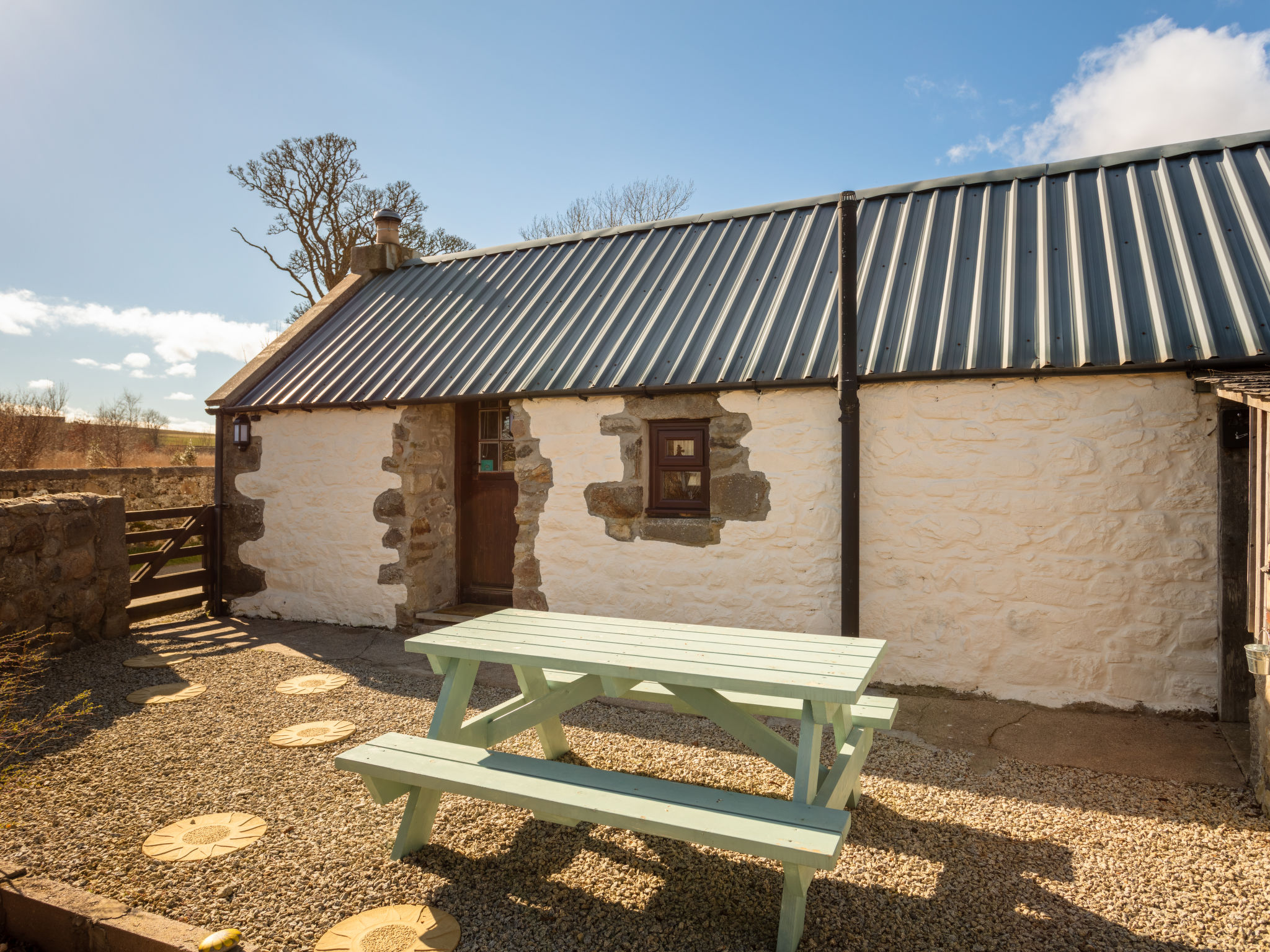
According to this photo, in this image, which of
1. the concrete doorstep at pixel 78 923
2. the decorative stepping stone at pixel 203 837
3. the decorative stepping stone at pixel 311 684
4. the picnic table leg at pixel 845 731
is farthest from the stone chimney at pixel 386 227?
the picnic table leg at pixel 845 731

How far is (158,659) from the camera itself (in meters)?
5.94

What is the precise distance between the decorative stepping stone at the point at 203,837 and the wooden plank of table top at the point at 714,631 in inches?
56.1

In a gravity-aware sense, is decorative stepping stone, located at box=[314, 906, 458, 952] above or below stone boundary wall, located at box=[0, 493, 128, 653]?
below

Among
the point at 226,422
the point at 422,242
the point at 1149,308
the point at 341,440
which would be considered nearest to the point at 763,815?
the point at 1149,308

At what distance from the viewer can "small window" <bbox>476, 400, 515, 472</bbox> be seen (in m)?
7.45

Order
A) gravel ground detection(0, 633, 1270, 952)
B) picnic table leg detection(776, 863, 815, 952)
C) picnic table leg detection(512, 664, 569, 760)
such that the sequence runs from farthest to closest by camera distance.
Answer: picnic table leg detection(512, 664, 569, 760), gravel ground detection(0, 633, 1270, 952), picnic table leg detection(776, 863, 815, 952)

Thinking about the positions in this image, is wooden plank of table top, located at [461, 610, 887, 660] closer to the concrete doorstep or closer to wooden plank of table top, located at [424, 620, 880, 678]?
wooden plank of table top, located at [424, 620, 880, 678]

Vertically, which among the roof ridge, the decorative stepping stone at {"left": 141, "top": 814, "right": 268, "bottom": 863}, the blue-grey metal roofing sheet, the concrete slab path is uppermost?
the roof ridge

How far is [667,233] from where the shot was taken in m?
7.72

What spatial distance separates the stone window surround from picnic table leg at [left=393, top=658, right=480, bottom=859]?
262 centimetres

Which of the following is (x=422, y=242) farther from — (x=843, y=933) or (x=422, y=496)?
(x=843, y=933)

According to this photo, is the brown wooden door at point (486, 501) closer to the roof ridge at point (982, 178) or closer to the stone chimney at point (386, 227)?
the roof ridge at point (982, 178)

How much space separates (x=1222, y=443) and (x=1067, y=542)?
100 cm

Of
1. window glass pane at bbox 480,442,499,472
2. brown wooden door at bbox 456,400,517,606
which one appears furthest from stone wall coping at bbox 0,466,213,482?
window glass pane at bbox 480,442,499,472
